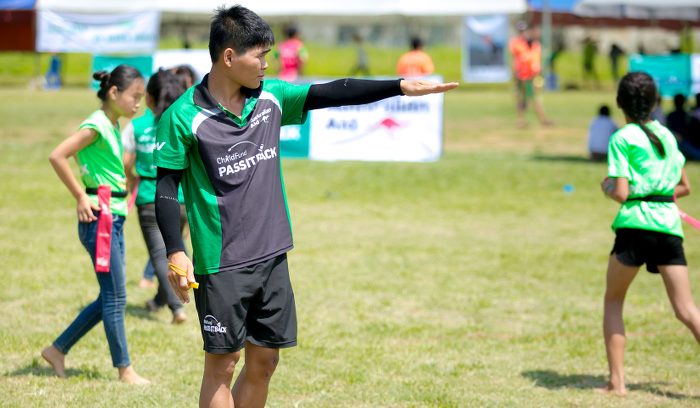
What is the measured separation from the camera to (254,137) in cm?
389

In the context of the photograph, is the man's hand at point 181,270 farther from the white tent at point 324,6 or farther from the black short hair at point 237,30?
the white tent at point 324,6

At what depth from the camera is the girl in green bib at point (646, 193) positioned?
535cm

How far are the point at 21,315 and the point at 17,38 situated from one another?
3027 cm

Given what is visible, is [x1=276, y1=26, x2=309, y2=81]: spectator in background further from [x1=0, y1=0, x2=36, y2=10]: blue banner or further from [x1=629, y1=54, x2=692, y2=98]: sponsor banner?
[x1=629, y1=54, x2=692, y2=98]: sponsor banner

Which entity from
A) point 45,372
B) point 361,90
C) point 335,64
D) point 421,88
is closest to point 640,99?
point 421,88

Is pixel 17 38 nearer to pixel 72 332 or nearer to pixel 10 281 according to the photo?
pixel 10 281

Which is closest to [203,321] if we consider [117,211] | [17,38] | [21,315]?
[117,211]

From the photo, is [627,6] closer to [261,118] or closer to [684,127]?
[684,127]

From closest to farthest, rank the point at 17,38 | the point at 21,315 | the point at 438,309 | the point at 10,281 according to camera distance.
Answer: the point at 21,315 < the point at 438,309 < the point at 10,281 < the point at 17,38

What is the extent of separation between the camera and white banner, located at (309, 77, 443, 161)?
1496cm

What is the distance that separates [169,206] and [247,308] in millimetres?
547

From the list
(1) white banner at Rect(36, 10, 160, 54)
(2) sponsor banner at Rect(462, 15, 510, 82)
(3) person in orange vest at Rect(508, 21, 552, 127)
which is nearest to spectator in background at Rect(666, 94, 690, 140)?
(3) person in orange vest at Rect(508, 21, 552, 127)

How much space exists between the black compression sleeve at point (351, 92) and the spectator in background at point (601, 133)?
12426 mm

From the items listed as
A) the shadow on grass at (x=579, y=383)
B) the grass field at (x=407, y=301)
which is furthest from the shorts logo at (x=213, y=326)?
the shadow on grass at (x=579, y=383)
